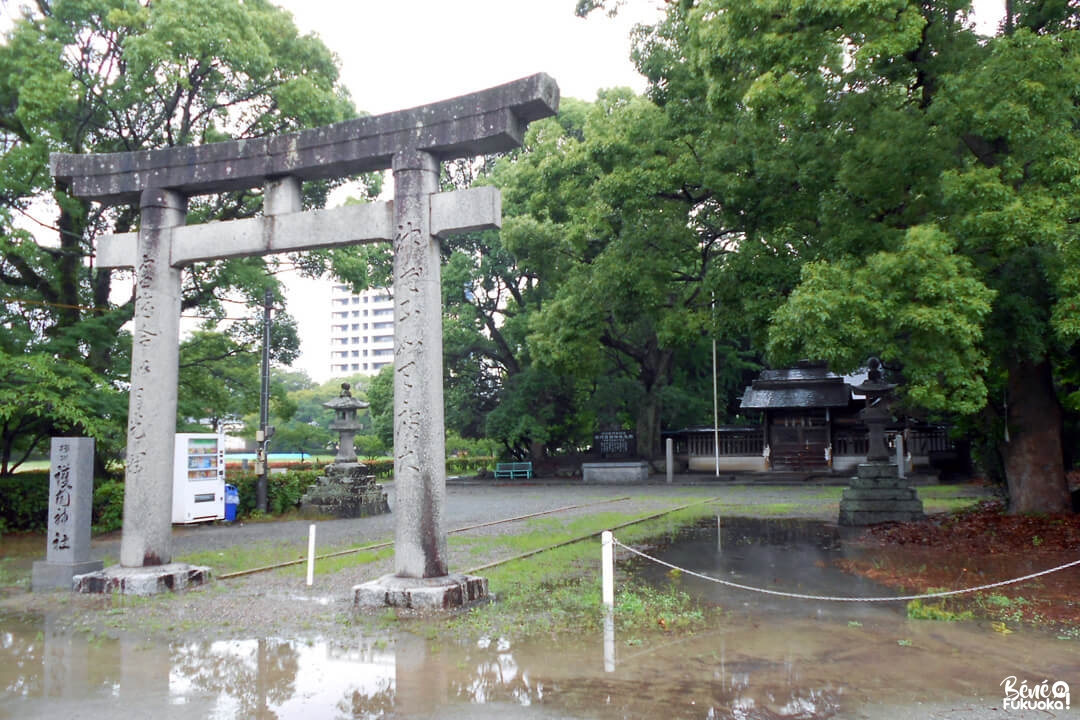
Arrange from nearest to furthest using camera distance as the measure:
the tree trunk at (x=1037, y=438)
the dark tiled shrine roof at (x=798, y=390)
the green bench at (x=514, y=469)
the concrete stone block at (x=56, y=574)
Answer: the concrete stone block at (x=56, y=574), the tree trunk at (x=1037, y=438), the dark tiled shrine roof at (x=798, y=390), the green bench at (x=514, y=469)

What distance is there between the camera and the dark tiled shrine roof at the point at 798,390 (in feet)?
110

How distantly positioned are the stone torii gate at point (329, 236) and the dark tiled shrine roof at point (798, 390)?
2785 cm

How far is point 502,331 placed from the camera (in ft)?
121

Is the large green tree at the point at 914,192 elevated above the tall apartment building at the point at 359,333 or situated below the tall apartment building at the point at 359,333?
below

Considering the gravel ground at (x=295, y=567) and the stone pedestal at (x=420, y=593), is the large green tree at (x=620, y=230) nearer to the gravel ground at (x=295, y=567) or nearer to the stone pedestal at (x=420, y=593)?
the gravel ground at (x=295, y=567)

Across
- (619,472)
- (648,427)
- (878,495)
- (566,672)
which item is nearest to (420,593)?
(566,672)

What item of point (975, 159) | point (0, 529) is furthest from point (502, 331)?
point (975, 159)

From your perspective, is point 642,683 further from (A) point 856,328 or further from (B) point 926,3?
(B) point 926,3

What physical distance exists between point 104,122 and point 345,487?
10305 millimetres

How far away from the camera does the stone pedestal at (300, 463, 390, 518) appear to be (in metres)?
19.5

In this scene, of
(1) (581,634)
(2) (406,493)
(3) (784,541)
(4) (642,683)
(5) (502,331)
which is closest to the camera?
(4) (642,683)

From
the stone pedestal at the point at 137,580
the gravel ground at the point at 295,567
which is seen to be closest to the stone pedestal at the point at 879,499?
the gravel ground at the point at 295,567

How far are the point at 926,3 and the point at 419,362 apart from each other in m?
9.54

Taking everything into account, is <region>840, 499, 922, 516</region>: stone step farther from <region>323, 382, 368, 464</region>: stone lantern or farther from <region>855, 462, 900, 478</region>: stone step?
<region>323, 382, 368, 464</region>: stone lantern
